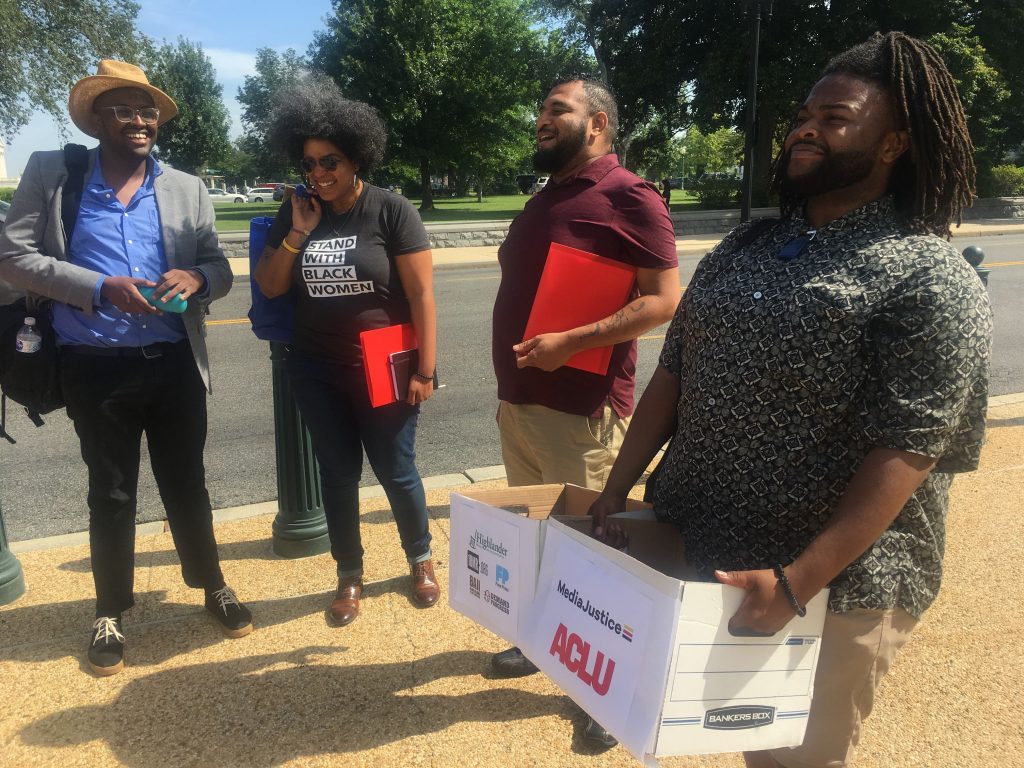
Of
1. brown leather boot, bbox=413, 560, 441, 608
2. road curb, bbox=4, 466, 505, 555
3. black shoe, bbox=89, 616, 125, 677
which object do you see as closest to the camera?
black shoe, bbox=89, 616, 125, 677

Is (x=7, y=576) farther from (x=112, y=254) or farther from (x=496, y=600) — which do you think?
(x=496, y=600)

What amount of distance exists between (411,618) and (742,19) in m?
26.0

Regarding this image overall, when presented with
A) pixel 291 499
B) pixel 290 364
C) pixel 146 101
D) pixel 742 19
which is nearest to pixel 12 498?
pixel 291 499

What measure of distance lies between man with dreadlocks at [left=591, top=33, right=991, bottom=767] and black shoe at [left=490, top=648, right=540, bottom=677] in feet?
4.09

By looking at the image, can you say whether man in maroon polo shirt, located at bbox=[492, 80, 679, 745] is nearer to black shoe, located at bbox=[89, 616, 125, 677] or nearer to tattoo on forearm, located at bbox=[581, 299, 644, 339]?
tattoo on forearm, located at bbox=[581, 299, 644, 339]

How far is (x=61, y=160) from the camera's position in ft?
8.98

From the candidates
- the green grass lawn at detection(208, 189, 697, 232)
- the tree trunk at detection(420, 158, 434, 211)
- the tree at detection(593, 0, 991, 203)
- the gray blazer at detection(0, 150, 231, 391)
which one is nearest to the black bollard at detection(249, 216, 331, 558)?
the gray blazer at detection(0, 150, 231, 391)

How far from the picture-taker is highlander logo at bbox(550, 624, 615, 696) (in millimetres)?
1563

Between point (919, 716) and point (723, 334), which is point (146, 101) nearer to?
point (723, 334)

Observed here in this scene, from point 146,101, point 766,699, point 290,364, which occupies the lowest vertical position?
point 766,699

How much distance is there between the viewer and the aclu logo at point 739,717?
1.46 metres

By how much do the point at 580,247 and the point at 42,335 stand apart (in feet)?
6.20

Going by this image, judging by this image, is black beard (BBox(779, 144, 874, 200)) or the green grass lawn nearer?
black beard (BBox(779, 144, 874, 200))

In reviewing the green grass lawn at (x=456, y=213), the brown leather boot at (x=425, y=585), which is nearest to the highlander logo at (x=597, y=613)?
the brown leather boot at (x=425, y=585)
